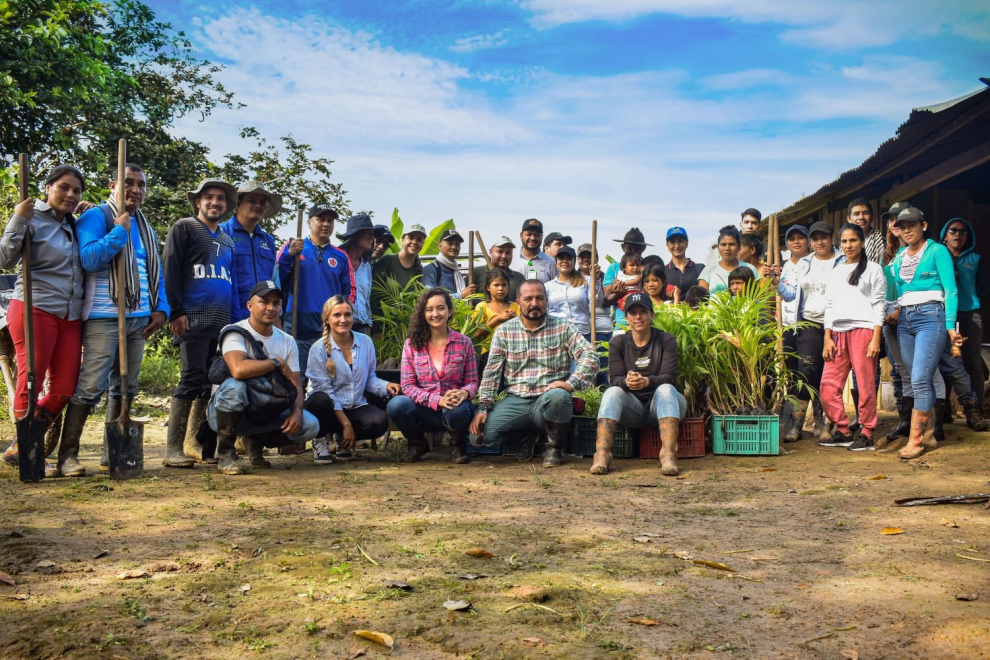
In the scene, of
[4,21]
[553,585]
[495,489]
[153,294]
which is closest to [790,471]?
[495,489]

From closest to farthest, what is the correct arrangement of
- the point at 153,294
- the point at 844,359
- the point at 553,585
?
the point at 553,585
the point at 153,294
the point at 844,359

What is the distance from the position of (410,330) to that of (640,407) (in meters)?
1.92

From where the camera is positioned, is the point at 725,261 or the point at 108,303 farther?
the point at 725,261

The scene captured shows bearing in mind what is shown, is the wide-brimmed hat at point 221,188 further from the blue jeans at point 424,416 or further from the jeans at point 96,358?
the blue jeans at point 424,416

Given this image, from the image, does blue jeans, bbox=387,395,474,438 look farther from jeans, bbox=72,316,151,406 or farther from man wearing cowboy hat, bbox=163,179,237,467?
jeans, bbox=72,316,151,406

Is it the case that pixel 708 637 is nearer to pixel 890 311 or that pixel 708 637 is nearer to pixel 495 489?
pixel 495 489

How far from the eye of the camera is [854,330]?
705cm

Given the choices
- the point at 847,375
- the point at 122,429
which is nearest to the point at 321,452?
the point at 122,429

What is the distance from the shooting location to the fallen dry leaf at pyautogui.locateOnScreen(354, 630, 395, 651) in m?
2.76

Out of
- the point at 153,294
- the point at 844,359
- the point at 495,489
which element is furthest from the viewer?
the point at 844,359

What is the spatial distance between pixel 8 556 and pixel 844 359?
6.15 meters

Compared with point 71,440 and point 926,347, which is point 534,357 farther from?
point 71,440

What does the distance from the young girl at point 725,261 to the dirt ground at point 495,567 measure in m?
2.46

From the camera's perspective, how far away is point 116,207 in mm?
5781
